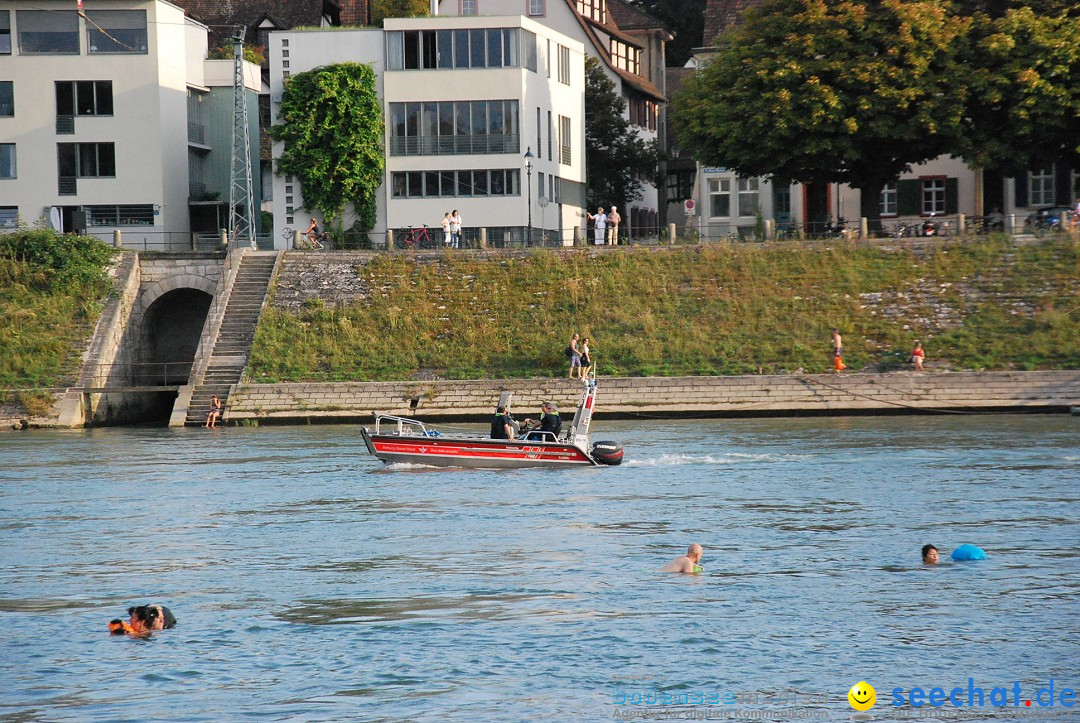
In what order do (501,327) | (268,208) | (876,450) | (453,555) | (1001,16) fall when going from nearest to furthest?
(453,555) < (876,450) < (501,327) < (1001,16) < (268,208)

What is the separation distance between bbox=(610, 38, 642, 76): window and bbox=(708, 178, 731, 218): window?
45.7 feet

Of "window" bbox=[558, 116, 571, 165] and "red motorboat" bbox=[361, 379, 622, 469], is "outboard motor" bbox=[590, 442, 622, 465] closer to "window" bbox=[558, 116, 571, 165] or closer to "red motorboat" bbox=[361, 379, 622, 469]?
"red motorboat" bbox=[361, 379, 622, 469]

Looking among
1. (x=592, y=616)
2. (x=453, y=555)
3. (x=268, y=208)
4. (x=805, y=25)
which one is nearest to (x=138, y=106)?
(x=268, y=208)

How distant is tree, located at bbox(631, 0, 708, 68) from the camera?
101812mm

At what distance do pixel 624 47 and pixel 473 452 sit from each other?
55635 millimetres

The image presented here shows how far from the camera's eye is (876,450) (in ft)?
115

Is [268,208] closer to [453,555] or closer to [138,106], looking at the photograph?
[138,106]

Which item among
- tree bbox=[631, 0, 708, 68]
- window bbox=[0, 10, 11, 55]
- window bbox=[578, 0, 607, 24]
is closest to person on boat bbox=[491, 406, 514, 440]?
window bbox=[0, 10, 11, 55]

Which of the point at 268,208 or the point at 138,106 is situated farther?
the point at 268,208

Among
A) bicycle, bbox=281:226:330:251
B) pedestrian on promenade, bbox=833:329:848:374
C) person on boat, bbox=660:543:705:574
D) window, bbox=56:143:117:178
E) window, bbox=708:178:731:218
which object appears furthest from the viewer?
window, bbox=708:178:731:218

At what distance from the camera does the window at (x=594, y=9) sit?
79.9 m

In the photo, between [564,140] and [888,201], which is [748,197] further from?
[564,140]

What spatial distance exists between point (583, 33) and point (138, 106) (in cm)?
2582

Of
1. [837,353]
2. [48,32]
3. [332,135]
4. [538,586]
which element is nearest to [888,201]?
[837,353]
